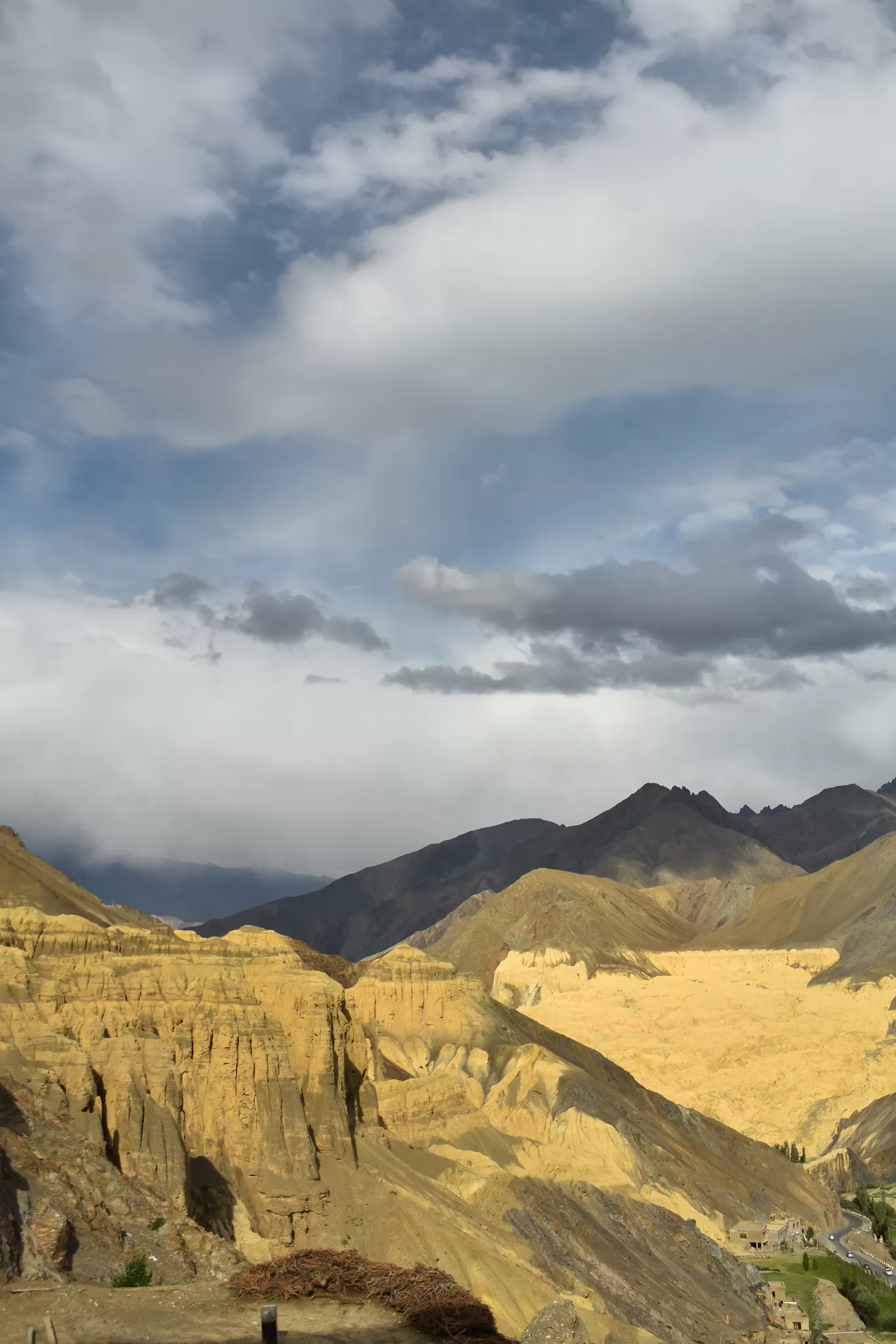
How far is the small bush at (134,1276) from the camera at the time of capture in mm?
39500

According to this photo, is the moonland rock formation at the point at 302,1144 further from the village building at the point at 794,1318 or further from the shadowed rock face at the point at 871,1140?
the shadowed rock face at the point at 871,1140

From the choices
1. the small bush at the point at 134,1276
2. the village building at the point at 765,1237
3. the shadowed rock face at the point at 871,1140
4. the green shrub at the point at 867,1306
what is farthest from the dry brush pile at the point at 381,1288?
the shadowed rock face at the point at 871,1140

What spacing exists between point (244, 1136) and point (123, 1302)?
36.6 metres

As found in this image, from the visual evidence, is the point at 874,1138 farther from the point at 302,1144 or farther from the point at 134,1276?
the point at 134,1276

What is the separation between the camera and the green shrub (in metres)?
101

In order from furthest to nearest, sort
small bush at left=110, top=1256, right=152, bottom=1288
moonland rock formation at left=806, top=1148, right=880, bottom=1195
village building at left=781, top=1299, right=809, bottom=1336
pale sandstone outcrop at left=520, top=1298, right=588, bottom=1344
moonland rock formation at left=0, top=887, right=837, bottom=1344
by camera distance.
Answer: moonland rock formation at left=806, top=1148, right=880, bottom=1195 < village building at left=781, top=1299, right=809, bottom=1336 < moonland rock formation at left=0, top=887, right=837, bottom=1344 < small bush at left=110, top=1256, right=152, bottom=1288 < pale sandstone outcrop at left=520, top=1298, right=588, bottom=1344

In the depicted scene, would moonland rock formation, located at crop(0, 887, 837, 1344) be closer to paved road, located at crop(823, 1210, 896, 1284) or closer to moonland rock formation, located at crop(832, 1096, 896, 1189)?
paved road, located at crop(823, 1210, 896, 1284)

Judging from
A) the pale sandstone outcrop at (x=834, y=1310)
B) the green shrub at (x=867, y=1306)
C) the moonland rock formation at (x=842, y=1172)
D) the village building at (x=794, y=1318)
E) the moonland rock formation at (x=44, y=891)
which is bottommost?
the moonland rock formation at (x=842, y=1172)

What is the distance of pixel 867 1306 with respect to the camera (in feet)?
335

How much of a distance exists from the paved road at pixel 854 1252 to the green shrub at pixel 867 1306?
13.9 m

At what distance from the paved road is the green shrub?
13917mm

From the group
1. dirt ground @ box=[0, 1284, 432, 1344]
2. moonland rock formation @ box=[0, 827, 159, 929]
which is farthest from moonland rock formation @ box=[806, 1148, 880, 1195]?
dirt ground @ box=[0, 1284, 432, 1344]

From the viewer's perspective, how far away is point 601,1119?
4624 inches

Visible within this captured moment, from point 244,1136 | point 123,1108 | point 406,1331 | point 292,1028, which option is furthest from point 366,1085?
point 406,1331
